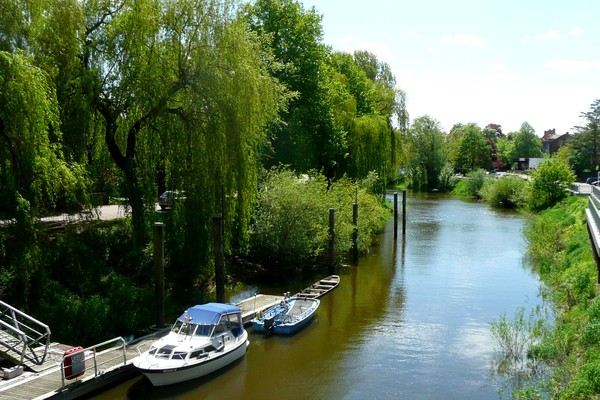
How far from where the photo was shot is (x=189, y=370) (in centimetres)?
1455

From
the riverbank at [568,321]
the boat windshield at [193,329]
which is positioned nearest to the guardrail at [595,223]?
the riverbank at [568,321]

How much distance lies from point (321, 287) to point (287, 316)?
510 cm

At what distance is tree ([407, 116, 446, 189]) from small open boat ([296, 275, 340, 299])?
55899 mm

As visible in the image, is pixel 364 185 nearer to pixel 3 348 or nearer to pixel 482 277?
pixel 482 277

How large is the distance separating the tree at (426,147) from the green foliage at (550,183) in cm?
2894

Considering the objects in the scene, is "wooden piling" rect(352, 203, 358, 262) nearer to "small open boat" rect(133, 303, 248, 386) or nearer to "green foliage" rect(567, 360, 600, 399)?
"small open boat" rect(133, 303, 248, 386)

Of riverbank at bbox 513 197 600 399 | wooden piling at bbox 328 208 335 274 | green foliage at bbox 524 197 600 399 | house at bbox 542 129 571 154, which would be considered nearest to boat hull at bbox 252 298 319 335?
riverbank at bbox 513 197 600 399

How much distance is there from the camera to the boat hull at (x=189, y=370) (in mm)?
14000

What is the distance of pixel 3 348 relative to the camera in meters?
13.5

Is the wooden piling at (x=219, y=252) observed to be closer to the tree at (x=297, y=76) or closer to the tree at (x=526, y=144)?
the tree at (x=297, y=76)

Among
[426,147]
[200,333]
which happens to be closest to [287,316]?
[200,333]

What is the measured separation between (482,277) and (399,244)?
1001 cm

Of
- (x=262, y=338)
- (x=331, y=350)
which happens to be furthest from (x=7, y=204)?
(x=331, y=350)

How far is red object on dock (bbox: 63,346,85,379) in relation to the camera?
1291cm
